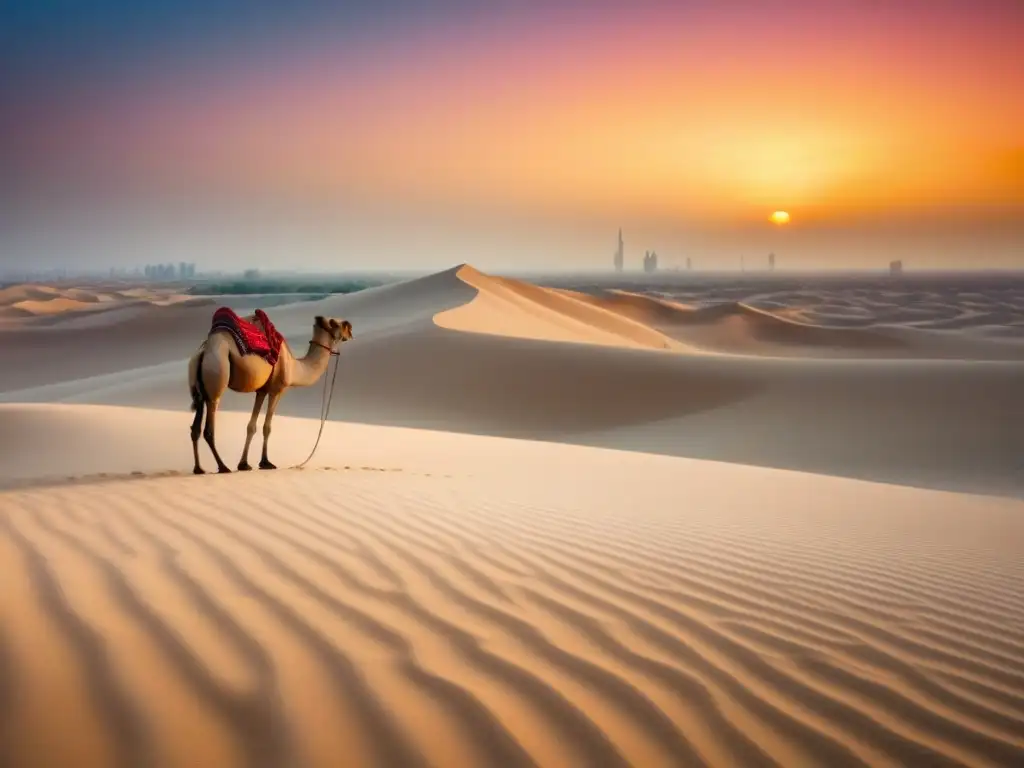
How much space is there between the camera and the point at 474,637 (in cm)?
328

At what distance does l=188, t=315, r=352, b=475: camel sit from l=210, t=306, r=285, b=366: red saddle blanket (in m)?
0.05

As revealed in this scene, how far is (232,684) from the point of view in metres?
2.69

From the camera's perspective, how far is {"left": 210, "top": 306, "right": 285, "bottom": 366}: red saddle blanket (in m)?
7.46

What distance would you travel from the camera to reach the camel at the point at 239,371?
727 centimetres

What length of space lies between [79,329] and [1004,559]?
2103 inches

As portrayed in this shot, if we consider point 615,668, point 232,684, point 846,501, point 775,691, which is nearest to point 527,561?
point 615,668

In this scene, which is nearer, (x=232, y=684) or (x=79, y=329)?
(x=232, y=684)

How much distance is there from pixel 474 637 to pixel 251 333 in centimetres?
517

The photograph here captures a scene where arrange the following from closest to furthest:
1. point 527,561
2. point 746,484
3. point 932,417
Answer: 1. point 527,561
2. point 746,484
3. point 932,417

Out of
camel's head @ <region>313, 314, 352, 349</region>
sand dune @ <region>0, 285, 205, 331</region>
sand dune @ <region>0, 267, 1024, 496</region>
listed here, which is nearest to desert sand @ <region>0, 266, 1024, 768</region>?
camel's head @ <region>313, 314, 352, 349</region>

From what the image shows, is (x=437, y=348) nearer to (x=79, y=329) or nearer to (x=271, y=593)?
(x=271, y=593)

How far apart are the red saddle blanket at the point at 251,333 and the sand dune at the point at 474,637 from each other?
1730 millimetres

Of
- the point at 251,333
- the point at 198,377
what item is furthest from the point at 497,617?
the point at 251,333

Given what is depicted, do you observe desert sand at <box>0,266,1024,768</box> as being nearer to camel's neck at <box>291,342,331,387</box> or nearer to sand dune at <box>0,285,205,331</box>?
camel's neck at <box>291,342,331,387</box>
